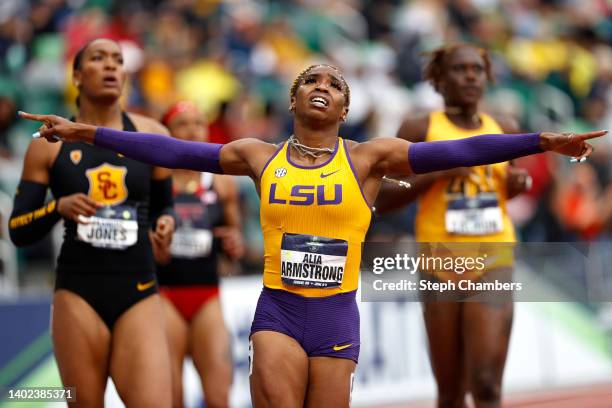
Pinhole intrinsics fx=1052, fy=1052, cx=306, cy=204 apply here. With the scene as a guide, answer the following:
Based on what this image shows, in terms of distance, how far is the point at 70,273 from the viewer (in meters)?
6.18

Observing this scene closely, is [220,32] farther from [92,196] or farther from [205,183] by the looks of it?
[92,196]

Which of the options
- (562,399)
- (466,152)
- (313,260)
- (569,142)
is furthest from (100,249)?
(562,399)

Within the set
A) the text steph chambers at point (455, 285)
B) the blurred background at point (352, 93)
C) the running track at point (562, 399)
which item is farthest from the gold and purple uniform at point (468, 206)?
the running track at point (562, 399)

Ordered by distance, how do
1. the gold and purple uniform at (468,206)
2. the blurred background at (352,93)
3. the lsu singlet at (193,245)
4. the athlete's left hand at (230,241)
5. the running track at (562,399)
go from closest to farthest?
the gold and purple uniform at (468,206) < the lsu singlet at (193,245) < the athlete's left hand at (230,241) < the blurred background at (352,93) < the running track at (562,399)

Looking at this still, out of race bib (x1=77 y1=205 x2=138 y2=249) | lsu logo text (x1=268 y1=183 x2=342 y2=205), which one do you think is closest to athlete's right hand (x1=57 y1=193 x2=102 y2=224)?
race bib (x1=77 y1=205 x2=138 y2=249)

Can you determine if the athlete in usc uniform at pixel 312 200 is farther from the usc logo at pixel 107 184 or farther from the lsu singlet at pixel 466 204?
the lsu singlet at pixel 466 204

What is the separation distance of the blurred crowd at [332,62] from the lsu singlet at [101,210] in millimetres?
4669

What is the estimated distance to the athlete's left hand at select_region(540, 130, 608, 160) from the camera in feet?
17.1

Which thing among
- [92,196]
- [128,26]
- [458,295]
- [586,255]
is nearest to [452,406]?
[458,295]

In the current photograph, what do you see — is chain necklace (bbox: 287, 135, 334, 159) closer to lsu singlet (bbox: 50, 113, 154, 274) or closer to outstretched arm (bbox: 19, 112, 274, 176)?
outstretched arm (bbox: 19, 112, 274, 176)

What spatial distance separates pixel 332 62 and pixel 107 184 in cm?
931

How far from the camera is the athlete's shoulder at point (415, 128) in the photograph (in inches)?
289

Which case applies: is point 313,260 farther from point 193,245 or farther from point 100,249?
point 193,245

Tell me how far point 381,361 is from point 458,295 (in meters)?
4.95
